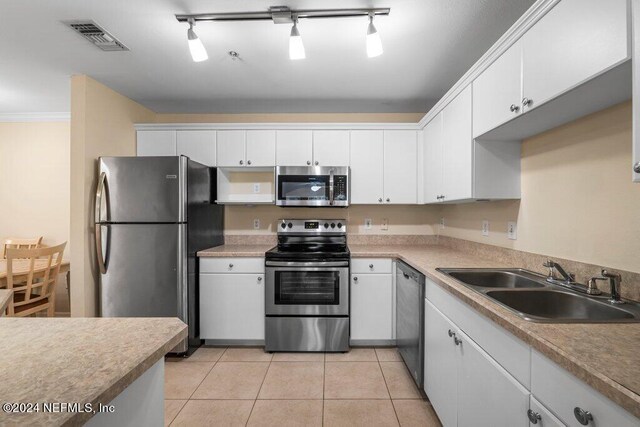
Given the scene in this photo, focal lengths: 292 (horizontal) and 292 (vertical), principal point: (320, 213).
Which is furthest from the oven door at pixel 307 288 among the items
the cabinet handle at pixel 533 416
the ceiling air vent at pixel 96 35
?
the ceiling air vent at pixel 96 35

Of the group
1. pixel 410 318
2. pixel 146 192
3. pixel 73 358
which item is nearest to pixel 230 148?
pixel 146 192

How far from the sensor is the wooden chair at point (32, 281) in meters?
2.47

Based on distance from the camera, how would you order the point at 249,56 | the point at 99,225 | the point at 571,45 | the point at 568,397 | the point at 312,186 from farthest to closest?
the point at 312,186 → the point at 99,225 → the point at 249,56 → the point at 571,45 → the point at 568,397

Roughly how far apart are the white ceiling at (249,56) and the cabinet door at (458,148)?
1.50ft

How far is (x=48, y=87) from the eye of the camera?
9.53 ft

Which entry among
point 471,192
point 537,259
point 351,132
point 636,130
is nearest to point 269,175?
point 351,132

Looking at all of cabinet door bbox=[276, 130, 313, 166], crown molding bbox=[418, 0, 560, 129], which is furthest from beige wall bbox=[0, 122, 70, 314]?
crown molding bbox=[418, 0, 560, 129]

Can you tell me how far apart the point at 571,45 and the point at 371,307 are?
2256 mm

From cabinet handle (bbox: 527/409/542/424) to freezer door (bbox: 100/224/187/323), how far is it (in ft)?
8.05

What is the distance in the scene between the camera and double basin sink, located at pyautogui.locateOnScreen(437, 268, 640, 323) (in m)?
1.13

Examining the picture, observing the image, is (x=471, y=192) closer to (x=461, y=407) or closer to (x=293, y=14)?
(x=461, y=407)

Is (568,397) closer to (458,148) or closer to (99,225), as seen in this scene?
(458,148)

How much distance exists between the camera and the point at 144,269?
2512 millimetres

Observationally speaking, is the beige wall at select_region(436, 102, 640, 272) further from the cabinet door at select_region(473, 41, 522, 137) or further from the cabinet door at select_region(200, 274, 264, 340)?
the cabinet door at select_region(200, 274, 264, 340)
